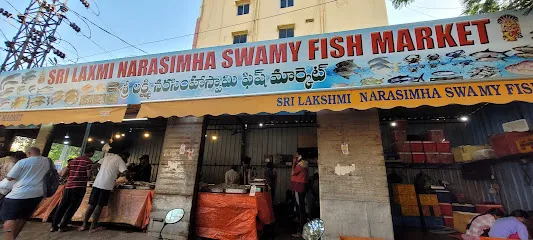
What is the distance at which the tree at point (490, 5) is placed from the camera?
397 centimetres

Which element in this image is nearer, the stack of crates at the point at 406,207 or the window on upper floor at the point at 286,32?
the stack of crates at the point at 406,207

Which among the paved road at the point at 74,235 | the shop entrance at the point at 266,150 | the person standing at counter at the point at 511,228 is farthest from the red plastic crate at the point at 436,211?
the paved road at the point at 74,235

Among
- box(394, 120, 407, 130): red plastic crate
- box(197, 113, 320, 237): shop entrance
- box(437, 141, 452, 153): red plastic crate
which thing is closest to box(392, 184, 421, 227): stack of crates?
box(437, 141, 452, 153): red plastic crate

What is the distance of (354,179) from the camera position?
4.35 m

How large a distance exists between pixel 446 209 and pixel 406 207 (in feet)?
3.88

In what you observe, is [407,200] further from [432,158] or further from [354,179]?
[354,179]

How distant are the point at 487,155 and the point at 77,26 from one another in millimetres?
23738

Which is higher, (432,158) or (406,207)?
(432,158)

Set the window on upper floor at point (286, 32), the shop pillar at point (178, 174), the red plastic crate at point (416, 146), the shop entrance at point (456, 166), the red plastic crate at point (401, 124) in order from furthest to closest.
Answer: the window on upper floor at point (286, 32) → the red plastic crate at point (401, 124) → the red plastic crate at point (416, 146) → the shop entrance at point (456, 166) → the shop pillar at point (178, 174)

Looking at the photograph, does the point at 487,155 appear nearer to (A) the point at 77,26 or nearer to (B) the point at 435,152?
(B) the point at 435,152

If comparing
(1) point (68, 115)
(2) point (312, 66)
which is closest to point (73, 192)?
(1) point (68, 115)

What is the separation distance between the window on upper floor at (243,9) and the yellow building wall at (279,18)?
0.94 feet

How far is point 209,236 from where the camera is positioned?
5180 millimetres

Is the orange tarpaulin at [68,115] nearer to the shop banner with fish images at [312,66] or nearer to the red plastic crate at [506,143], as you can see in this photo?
the shop banner with fish images at [312,66]
